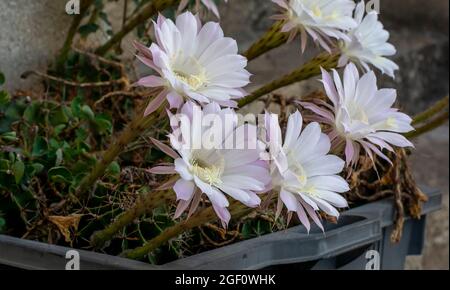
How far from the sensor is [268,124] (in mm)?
849

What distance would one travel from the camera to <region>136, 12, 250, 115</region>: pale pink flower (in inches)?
33.8

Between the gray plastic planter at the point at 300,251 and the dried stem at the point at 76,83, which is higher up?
the dried stem at the point at 76,83

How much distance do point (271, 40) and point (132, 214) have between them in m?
0.33

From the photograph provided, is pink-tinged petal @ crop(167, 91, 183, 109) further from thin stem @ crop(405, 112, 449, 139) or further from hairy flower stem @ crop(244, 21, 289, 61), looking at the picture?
thin stem @ crop(405, 112, 449, 139)

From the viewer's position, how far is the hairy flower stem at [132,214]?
90cm

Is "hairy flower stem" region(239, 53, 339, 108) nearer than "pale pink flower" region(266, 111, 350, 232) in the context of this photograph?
No

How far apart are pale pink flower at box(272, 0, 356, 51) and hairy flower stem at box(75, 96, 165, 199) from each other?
242 millimetres

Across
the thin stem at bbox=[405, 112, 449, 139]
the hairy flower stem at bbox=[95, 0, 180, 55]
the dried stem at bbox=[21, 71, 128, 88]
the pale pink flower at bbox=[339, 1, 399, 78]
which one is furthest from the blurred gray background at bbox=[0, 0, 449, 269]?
the pale pink flower at bbox=[339, 1, 399, 78]

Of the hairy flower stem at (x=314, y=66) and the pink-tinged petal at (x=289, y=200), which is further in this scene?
the hairy flower stem at (x=314, y=66)

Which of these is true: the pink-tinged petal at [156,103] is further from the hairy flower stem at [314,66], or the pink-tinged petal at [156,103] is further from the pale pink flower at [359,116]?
the hairy flower stem at [314,66]

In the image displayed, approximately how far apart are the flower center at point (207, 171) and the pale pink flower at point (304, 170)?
5cm

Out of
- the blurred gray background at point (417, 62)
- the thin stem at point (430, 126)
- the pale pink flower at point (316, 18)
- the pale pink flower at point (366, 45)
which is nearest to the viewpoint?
the pale pink flower at point (316, 18)

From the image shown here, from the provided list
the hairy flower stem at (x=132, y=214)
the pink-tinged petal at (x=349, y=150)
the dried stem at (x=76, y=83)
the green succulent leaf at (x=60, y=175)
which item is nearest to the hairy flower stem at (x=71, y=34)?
the dried stem at (x=76, y=83)
